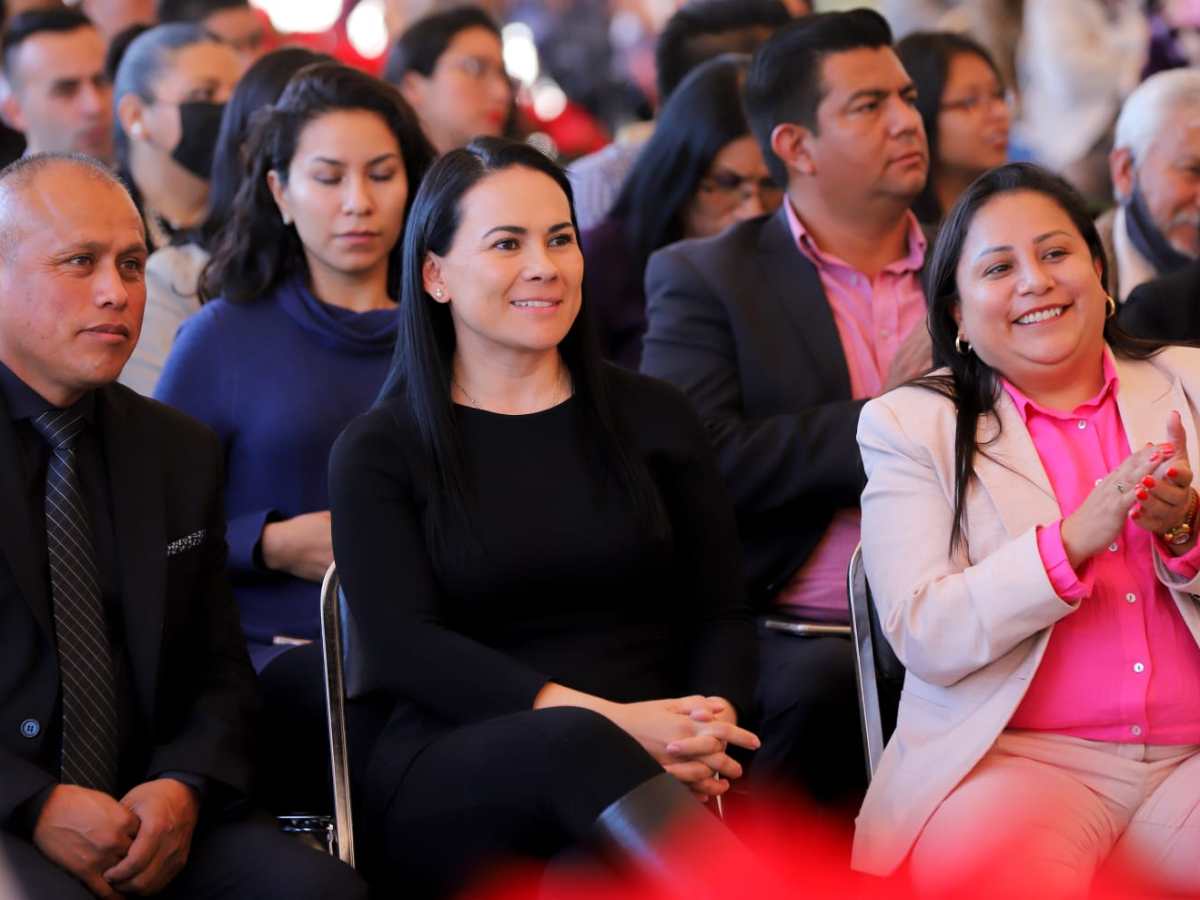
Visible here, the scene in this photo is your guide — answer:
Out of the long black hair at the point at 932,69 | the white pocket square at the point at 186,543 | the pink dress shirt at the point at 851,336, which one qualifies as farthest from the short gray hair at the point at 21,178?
the long black hair at the point at 932,69

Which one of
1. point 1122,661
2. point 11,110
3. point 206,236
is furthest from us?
point 11,110

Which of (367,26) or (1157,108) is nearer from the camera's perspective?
(1157,108)

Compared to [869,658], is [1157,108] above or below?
above

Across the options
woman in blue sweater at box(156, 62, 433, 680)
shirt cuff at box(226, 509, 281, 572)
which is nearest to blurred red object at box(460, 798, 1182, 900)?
woman in blue sweater at box(156, 62, 433, 680)

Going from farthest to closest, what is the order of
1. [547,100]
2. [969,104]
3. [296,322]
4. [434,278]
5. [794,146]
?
[547,100], [969,104], [794,146], [296,322], [434,278]

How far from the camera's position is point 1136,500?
241 centimetres

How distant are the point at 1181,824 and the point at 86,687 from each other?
1534 mm

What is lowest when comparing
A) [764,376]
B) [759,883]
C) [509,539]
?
[759,883]

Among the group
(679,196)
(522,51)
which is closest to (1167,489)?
(679,196)

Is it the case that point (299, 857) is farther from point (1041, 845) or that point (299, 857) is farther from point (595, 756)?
point (1041, 845)

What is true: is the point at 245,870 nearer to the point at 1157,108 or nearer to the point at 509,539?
the point at 509,539

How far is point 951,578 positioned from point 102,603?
122 cm

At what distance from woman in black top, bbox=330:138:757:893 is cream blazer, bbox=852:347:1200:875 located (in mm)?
251

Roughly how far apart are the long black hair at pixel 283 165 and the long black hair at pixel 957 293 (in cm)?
126
